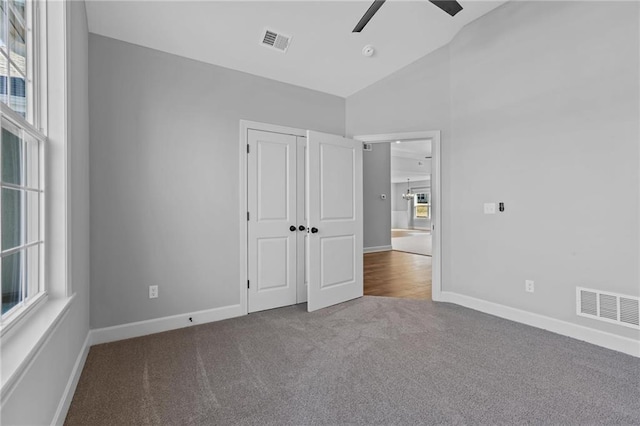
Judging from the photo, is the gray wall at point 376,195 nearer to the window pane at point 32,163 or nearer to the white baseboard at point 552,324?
the white baseboard at point 552,324

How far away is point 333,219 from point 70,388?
2.71m

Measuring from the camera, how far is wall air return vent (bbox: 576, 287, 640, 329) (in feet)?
7.89

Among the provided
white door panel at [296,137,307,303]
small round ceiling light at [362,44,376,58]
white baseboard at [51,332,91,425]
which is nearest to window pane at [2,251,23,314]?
white baseboard at [51,332,91,425]

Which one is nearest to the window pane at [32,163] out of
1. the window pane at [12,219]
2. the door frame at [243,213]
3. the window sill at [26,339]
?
the window pane at [12,219]

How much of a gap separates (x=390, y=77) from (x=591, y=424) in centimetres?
369

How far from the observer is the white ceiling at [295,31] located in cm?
262

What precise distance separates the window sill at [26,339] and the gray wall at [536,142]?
3.56m

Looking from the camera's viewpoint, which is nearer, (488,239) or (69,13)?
(69,13)

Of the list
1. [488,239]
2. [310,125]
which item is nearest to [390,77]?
[310,125]

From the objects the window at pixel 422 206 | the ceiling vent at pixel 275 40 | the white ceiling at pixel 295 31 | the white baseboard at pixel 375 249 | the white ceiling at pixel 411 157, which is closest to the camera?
the white ceiling at pixel 295 31

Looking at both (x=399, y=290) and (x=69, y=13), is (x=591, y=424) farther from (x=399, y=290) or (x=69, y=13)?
(x=69, y=13)

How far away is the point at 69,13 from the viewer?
1.85m

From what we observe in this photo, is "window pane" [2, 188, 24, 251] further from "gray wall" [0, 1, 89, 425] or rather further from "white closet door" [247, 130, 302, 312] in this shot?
"white closet door" [247, 130, 302, 312]

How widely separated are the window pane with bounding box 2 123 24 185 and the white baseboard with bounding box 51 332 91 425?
46.6 inches
